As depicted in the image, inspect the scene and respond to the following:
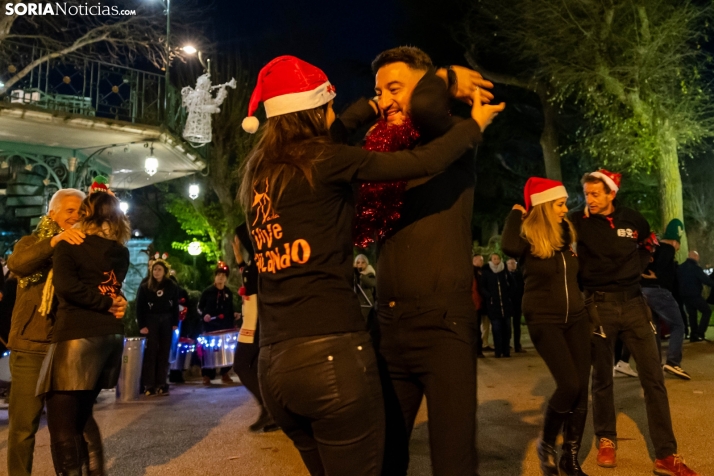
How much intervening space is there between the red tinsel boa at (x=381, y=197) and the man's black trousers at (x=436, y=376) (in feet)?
1.10

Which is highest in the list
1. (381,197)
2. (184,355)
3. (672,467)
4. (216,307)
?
(381,197)

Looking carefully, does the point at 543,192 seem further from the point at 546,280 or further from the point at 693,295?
the point at 693,295

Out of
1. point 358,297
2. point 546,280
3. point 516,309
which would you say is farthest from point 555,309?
point 516,309

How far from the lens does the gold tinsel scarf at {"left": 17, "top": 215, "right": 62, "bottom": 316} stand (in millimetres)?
4129

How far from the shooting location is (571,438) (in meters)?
4.48

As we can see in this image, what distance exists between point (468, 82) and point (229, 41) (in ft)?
79.8

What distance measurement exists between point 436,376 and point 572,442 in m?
2.43

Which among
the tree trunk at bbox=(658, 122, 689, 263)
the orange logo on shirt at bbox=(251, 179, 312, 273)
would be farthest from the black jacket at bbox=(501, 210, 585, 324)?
the tree trunk at bbox=(658, 122, 689, 263)

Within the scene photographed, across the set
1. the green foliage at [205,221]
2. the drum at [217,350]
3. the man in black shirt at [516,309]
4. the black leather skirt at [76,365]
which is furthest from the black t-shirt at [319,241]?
the green foliage at [205,221]

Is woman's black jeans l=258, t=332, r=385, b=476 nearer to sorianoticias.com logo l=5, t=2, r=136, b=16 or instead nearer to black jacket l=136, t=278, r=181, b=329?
black jacket l=136, t=278, r=181, b=329

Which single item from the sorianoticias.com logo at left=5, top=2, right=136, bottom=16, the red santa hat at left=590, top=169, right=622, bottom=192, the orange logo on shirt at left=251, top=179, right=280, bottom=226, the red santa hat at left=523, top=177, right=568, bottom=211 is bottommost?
the orange logo on shirt at left=251, top=179, right=280, bottom=226

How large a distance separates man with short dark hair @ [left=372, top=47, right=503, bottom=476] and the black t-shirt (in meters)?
0.40

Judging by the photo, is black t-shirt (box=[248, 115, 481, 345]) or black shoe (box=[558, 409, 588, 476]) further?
black shoe (box=[558, 409, 588, 476])

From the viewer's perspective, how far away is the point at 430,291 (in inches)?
101
